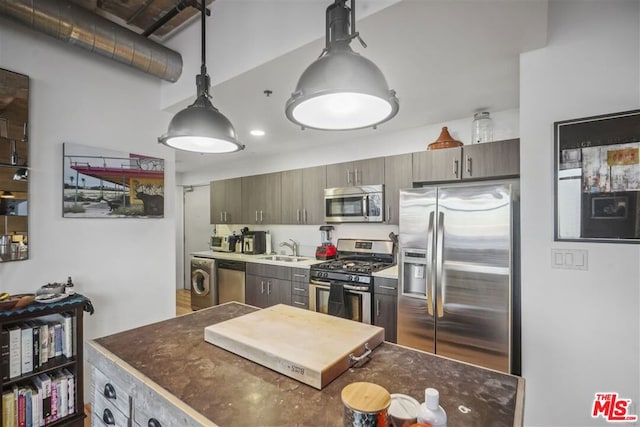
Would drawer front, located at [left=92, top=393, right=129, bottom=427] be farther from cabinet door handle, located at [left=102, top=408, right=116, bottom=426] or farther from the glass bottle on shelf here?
the glass bottle on shelf

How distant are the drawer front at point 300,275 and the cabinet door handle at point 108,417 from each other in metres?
2.26

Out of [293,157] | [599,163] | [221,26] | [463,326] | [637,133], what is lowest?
[463,326]

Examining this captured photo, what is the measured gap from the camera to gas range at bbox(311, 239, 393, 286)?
298 centimetres

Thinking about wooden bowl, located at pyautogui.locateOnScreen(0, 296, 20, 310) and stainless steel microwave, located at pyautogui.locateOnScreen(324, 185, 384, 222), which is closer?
wooden bowl, located at pyautogui.locateOnScreen(0, 296, 20, 310)

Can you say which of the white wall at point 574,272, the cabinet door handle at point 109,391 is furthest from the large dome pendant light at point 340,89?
the cabinet door handle at point 109,391

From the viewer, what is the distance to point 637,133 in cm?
145

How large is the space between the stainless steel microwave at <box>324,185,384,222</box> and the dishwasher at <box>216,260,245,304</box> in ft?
4.71

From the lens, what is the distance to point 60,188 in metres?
2.08

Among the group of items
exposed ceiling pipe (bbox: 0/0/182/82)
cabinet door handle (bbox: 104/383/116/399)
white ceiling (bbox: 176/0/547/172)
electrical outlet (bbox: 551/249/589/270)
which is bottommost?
cabinet door handle (bbox: 104/383/116/399)

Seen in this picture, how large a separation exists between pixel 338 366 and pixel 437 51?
1744mm

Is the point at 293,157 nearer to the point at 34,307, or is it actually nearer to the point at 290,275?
the point at 290,275

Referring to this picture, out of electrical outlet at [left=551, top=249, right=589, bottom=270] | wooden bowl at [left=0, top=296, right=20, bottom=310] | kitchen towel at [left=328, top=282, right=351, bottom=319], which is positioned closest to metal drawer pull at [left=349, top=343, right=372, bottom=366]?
electrical outlet at [left=551, top=249, right=589, bottom=270]

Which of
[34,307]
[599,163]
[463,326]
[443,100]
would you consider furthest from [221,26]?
[463,326]

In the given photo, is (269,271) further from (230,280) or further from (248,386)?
(248,386)
